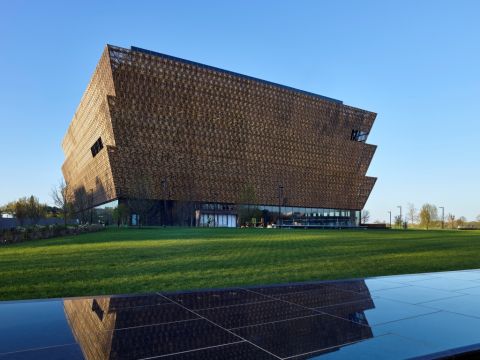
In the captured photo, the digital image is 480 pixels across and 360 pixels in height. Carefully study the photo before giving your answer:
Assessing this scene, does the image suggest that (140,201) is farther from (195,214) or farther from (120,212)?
(195,214)

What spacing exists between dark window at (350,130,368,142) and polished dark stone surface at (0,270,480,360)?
96.8 meters

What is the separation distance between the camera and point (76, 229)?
4072 cm

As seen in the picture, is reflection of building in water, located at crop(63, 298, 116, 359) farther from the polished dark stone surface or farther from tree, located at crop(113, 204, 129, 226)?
tree, located at crop(113, 204, 129, 226)

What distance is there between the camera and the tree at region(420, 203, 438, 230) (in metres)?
92.2

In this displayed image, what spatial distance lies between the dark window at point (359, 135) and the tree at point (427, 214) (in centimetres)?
2476

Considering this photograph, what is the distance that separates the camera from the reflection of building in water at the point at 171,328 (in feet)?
13.9

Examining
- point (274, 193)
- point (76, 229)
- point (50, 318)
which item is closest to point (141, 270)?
point (50, 318)

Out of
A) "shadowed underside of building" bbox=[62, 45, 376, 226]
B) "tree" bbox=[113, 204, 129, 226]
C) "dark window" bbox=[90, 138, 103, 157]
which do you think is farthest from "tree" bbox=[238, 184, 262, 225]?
"dark window" bbox=[90, 138, 103, 157]

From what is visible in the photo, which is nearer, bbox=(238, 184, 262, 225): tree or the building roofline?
the building roofline

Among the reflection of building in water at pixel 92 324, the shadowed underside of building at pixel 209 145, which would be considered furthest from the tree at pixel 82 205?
the reflection of building in water at pixel 92 324

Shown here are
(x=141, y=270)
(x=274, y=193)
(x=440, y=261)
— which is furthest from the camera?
A: (x=274, y=193)

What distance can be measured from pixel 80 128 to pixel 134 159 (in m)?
31.4

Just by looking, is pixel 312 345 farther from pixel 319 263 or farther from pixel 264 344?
pixel 319 263

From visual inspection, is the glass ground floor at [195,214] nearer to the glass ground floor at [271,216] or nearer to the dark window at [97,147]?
the glass ground floor at [271,216]
